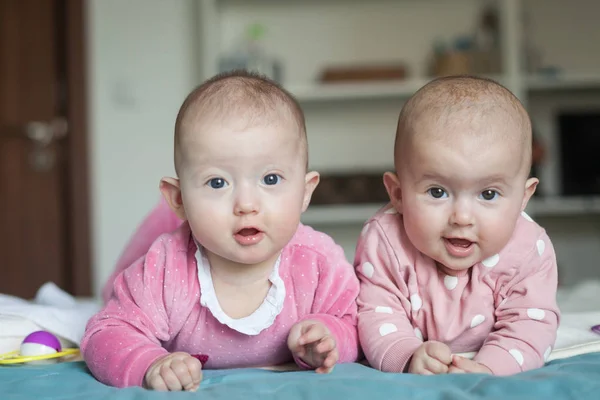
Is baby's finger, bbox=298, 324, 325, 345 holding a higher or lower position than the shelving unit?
lower

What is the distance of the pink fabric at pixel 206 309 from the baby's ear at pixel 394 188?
0.12 m

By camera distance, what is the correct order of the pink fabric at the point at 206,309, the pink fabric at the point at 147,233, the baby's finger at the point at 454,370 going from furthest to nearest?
the pink fabric at the point at 147,233 < the pink fabric at the point at 206,309 < the baby's finger at the point at 454,370

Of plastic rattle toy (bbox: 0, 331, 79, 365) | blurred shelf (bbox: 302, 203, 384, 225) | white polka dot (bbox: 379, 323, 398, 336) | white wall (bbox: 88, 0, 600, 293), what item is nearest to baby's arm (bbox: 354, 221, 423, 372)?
white polka dot (bbox: 379, 323, 398, 336)

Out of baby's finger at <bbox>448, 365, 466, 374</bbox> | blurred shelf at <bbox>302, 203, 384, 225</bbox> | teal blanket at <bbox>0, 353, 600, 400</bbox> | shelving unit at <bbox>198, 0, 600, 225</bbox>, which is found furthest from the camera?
shelving unit at <bbox>198, 0, 600, 225</bbox>

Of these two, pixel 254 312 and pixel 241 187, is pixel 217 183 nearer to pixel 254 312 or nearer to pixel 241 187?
pixel 241 187

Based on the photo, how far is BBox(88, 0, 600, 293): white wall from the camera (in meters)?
3.56

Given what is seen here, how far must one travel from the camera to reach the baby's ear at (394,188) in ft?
3.42

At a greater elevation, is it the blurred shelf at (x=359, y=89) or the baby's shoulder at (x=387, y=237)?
the blurred shelf at (x=359, y=89)

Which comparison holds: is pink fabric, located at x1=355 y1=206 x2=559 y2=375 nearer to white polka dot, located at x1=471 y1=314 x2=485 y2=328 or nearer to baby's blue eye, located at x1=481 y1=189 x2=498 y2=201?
white polka dot, located at x1=471 y1=314 x2=485 y2=328

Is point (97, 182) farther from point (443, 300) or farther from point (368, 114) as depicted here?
point (443, 300)

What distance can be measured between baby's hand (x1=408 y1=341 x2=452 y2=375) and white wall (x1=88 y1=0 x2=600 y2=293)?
2.65m

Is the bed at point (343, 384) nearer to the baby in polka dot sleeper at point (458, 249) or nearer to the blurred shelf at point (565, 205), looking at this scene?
the baby in polka dot sleeper at point (458, 249)

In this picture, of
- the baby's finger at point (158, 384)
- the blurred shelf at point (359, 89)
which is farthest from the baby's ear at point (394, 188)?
the blurred shelf at point (359, 89)

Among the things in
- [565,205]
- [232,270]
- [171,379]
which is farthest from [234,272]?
[565,205]
